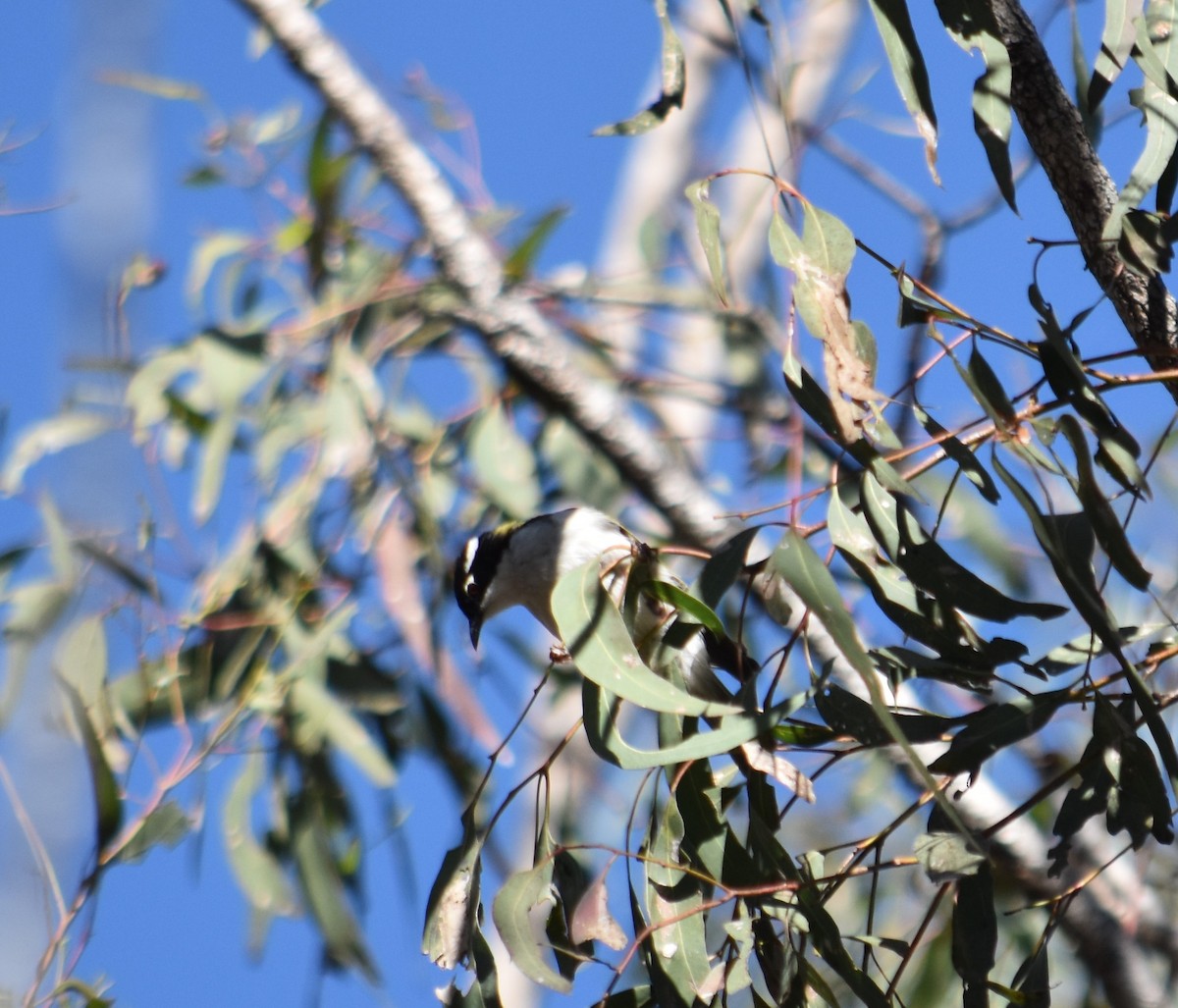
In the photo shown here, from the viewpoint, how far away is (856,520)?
165cm

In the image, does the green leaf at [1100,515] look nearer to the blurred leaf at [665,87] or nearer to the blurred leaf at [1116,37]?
the blurred leaf at [1116,37]

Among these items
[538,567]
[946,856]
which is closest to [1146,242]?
[946,856]

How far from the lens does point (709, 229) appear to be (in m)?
1.77

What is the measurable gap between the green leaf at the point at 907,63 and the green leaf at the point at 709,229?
0.27 metres

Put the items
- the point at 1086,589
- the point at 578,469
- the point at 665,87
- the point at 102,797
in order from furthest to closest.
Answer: the point at 578,469, the point at 102,797, the point at 665,87, the point at 1086,589

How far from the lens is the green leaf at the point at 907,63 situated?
1.71 m

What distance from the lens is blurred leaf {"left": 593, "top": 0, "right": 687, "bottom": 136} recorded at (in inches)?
76.2

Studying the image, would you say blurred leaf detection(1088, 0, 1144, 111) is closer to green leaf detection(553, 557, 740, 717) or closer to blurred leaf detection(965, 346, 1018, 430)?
blurred leaf detection(965, 346, 1018, 430)

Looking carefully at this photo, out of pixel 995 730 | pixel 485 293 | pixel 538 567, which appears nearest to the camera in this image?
pixel 995 730

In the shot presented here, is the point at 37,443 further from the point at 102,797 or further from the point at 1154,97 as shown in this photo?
the point at 1154,97

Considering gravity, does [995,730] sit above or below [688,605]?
below

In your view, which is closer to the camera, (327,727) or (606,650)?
(606,650)

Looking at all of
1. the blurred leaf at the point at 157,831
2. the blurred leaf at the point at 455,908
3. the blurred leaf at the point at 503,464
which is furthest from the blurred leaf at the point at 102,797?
the blurred leaf at the point at 503,464

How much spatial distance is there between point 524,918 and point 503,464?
2.11 m
